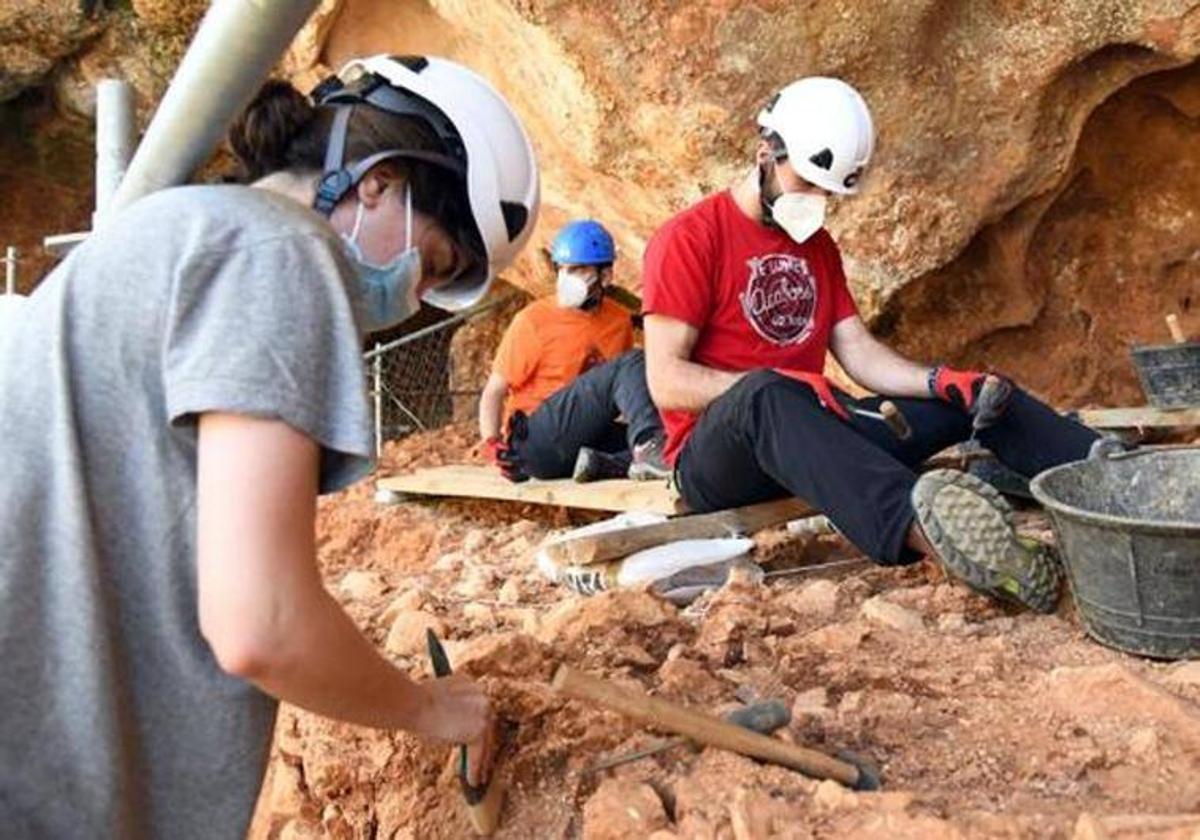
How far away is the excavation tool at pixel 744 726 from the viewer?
2215mm

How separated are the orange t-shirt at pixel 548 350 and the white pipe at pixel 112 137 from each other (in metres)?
4.09

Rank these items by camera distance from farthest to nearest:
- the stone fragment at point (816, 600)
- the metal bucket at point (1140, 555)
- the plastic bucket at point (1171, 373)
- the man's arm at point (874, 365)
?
the plastic bucket at point (1171, 373) → the man's arm at point (874, 365) → the stone fragment at point (816, 600) → the metal bucket at point (1140, 555)

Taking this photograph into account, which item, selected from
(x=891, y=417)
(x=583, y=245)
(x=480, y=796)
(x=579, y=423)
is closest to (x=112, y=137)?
(x=480, y=796)

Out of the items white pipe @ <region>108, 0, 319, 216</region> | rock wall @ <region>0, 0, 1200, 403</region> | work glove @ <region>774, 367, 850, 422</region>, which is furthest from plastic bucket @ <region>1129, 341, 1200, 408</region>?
white pipe @ <region>108, 0, 319, 216</region>

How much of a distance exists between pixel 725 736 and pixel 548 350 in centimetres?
470

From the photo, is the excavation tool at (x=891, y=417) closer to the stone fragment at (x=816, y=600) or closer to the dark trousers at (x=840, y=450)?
the dark trousers at (x=840, y=450)

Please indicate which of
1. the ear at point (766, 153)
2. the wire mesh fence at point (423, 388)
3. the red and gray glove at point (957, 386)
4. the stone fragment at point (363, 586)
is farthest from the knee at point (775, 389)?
A: the wire mesh fence at point (423, 388)

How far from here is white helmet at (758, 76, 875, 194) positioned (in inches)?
166

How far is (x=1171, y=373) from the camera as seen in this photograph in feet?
18.9

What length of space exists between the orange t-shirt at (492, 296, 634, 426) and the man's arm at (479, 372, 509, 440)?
39 mm

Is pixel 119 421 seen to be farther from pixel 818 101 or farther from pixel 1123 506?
pixel 818 101

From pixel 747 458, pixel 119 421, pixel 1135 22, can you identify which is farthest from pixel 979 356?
pixel 119 421

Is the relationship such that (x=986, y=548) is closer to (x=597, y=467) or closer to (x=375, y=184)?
(x=375, y=184)

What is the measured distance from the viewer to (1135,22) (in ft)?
19.7
